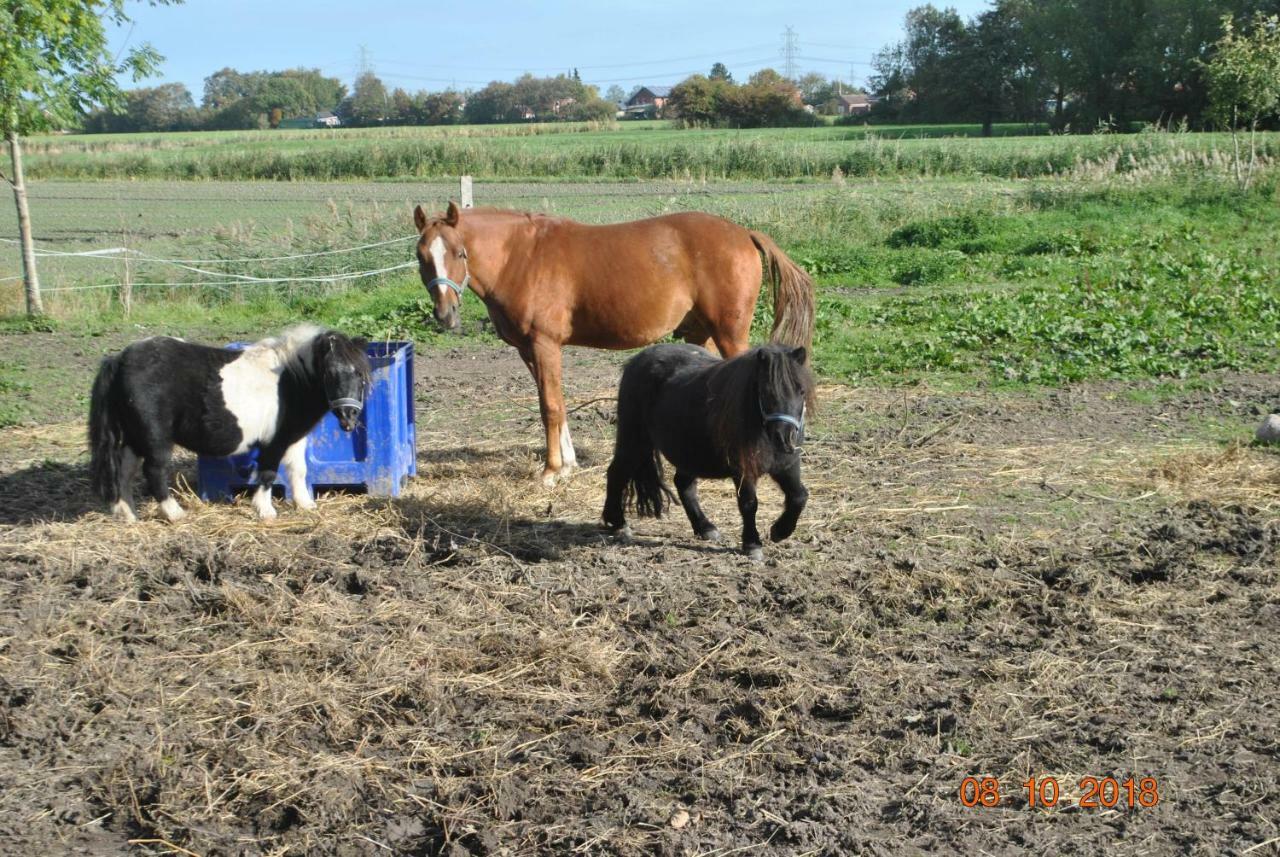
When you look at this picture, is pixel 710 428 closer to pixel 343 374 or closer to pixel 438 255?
pixel 343 374

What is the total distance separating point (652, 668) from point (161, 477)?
11.5 ft

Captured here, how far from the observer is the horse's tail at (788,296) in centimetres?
832

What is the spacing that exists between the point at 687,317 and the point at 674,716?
15.2ft

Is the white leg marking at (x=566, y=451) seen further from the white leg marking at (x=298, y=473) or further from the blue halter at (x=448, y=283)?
the white leg marking at (x=298, y=473)

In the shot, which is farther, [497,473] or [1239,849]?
[497,473]

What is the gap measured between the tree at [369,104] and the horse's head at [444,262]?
311ft

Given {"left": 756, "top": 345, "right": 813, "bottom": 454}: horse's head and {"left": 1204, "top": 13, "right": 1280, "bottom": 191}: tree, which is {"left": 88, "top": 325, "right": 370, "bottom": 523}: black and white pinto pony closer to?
{"left": 756, "top": 345, "right": 813, "bottom": 454}: horse's head

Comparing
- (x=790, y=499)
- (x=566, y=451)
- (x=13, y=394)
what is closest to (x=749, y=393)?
(x=790, y=499)

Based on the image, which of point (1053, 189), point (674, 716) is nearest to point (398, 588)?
point (674, 716)

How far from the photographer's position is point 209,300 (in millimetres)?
15617

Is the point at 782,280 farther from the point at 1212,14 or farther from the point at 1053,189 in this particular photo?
the point at 1212,14

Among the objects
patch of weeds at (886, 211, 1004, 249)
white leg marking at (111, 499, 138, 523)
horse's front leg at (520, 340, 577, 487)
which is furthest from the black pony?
patch of weeds at (886, 211, 1004, 249)

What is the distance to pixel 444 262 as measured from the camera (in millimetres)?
7574

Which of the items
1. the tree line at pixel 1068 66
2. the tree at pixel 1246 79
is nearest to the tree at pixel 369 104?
the tree line at pixel 1068 66
